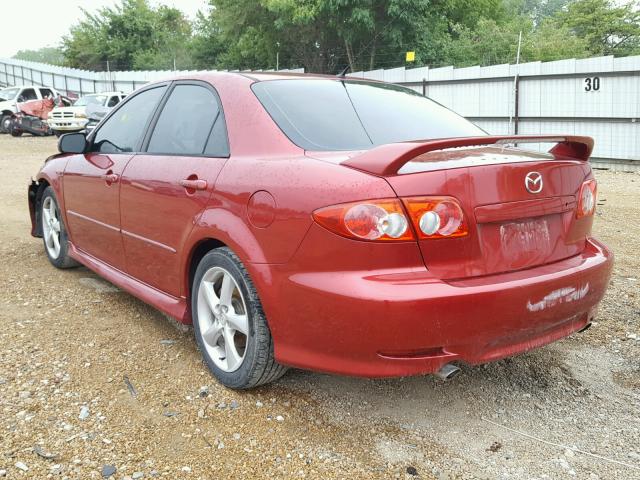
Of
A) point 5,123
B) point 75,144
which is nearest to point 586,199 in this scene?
point 75,144

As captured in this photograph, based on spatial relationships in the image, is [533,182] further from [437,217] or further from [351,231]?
[351,231]

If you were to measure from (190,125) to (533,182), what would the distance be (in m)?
1.80

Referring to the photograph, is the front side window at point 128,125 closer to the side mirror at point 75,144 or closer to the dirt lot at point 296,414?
Answer: the side mirror at point 75,144

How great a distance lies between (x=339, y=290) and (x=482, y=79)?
13.6 metres

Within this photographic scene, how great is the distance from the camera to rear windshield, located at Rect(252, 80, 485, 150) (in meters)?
2.79

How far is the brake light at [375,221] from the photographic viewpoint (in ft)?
7.29

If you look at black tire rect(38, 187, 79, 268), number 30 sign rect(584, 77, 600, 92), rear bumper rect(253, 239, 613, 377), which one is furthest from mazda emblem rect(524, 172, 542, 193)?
number 30 sign rect(584, 77, 600, 92)

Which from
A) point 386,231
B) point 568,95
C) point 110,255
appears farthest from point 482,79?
point 386,231

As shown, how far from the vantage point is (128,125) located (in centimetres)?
392

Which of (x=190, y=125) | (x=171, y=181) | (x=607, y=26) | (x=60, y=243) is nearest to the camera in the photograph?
(x=171, y=181)

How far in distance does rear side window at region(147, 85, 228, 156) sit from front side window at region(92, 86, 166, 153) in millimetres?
189

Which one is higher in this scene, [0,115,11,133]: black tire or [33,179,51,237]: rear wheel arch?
[0,115,11,133]: black tire

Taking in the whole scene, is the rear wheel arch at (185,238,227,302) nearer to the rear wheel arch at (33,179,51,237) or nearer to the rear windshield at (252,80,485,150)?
the rear windshield at (252,80,485,150)

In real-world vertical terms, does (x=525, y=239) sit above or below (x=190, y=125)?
below
